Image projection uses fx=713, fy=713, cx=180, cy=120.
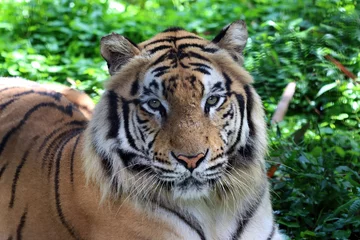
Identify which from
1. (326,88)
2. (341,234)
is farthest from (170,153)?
(326,88)

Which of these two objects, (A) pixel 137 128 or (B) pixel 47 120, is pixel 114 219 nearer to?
(A) pixel 137 128

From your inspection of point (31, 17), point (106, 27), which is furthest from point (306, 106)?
point (31, 17)

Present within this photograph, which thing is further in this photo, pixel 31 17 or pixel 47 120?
pixel 31 17

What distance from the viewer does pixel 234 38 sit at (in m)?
2.85

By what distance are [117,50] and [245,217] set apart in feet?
2.74

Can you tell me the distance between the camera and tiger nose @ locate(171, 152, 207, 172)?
2.47 metres

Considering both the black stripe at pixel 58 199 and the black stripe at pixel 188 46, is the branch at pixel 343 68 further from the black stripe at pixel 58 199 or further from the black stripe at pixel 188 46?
the black stripe at pixel 58 199

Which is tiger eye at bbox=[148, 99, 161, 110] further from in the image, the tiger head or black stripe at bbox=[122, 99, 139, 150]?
black stripe at bbox=[122, 99, 139, 150]

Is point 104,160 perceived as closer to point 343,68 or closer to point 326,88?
point 326,88

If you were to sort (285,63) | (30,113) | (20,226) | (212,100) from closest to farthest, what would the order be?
(212,100)
(20,226)
(30,113)
(285,63)

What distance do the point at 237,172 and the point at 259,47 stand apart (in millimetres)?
2514

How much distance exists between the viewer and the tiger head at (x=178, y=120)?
100 inches

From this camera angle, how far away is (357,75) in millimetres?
4707

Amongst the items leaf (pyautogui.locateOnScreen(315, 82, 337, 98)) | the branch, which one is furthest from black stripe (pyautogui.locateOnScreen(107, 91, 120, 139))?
the branch
